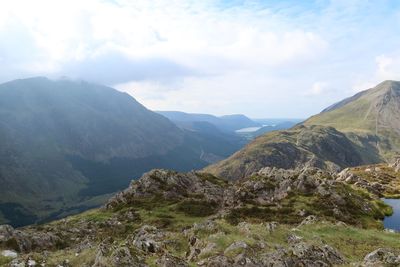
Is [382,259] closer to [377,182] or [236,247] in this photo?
[236,247]

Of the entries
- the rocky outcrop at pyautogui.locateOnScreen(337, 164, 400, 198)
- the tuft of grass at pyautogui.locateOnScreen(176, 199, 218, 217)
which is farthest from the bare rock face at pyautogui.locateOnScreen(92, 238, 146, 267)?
the rocky outcrop at pyautogui.locateOnScreen(337, 164, 400, 198)

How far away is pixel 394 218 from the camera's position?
106 m

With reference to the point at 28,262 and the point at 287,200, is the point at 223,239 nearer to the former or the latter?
the point at 28,262

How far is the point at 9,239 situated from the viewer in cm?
4850

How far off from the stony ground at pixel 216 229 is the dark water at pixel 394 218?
2.89m

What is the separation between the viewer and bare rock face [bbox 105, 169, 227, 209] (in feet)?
338

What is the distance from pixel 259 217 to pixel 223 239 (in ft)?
184

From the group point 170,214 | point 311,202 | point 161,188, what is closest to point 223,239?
point 170,214

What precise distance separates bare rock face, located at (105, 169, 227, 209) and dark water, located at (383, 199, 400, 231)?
42.8 meters

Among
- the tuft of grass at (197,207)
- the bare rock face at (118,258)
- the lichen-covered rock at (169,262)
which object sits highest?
the bare rock face at (118,258)

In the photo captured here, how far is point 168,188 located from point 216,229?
70740mm

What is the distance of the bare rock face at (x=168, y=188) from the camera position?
338ft

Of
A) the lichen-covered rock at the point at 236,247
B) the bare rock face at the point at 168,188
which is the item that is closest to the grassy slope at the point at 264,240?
the lichen-covered rock at the point at 236,247

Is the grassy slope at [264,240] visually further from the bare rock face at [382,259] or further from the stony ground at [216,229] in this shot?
the bare rock face at [382,259]
